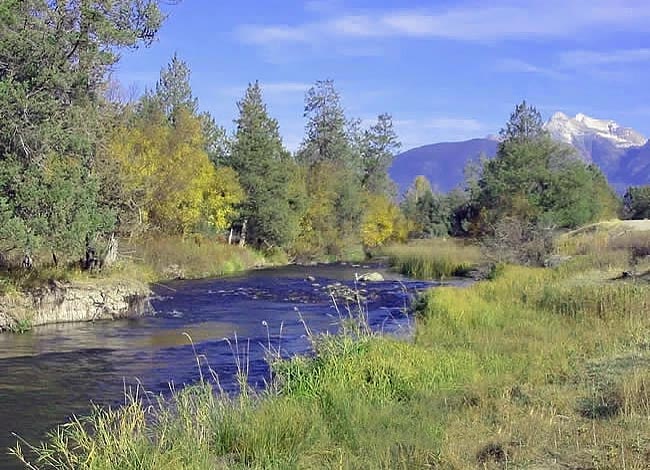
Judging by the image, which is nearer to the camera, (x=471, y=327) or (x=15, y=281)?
(x=471, y=327)

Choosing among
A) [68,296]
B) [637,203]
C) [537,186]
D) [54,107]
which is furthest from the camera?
[637,203]

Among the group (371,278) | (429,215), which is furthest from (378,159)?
(371,278)

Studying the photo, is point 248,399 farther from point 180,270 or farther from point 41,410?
point 180,270

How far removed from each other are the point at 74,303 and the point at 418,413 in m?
17.9

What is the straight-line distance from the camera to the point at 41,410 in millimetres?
13508

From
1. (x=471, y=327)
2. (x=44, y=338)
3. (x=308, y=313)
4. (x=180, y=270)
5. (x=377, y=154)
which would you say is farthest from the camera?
(x=377, y=154)

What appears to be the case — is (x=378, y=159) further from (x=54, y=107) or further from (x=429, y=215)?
(x=54, y=107)

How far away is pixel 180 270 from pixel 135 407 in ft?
116

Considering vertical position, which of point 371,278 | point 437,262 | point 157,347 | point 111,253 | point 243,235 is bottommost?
point 157,347

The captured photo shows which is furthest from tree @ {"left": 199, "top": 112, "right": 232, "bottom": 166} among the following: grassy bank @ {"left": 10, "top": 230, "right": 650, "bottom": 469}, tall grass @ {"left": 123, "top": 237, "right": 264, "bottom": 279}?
grassy bank @ {"left": 10, "top": 230, "right": 650, "bottom": 469}

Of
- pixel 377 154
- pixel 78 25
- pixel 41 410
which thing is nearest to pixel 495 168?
pixel 377 154

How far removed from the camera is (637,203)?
7894cm

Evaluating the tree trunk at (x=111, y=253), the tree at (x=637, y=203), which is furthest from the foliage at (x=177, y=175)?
the tree at (x=637, y=203)

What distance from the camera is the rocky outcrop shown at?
23.2m
